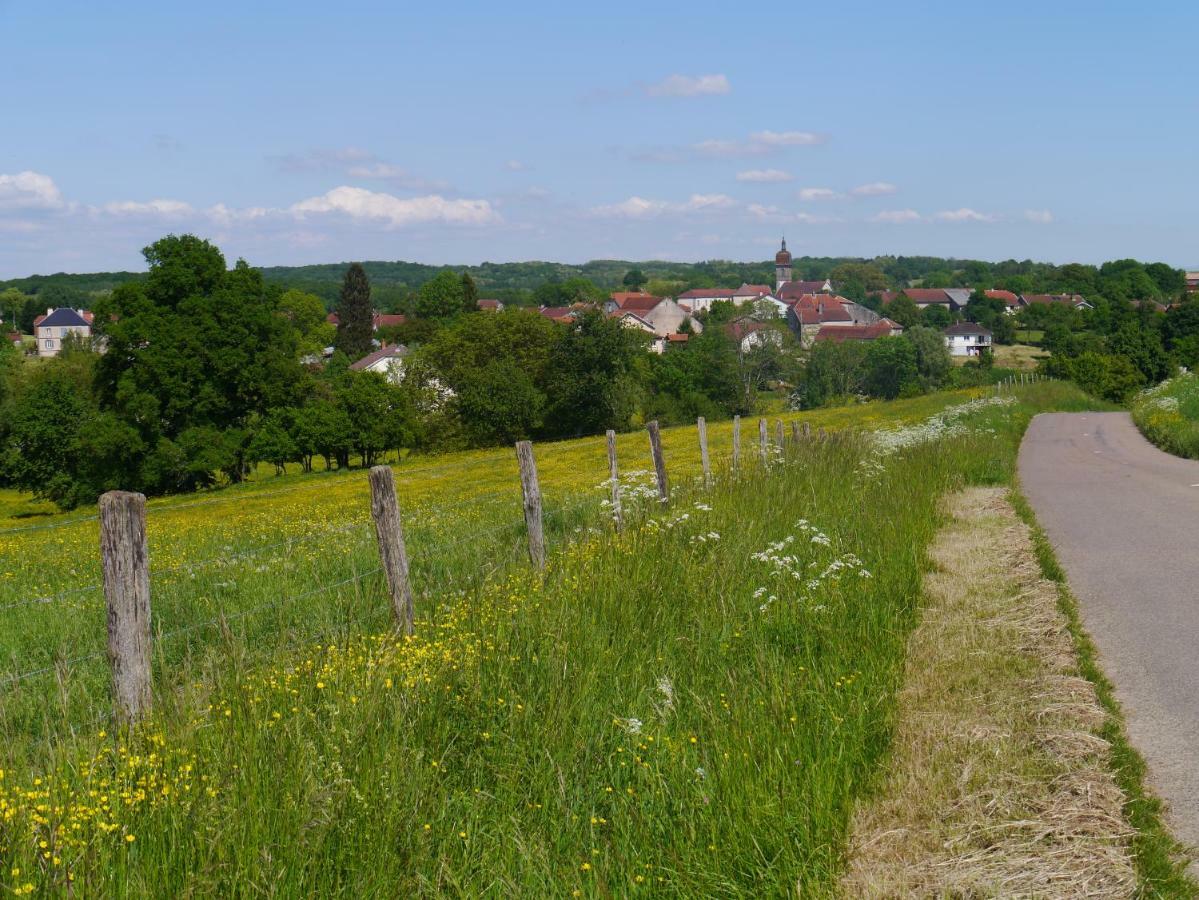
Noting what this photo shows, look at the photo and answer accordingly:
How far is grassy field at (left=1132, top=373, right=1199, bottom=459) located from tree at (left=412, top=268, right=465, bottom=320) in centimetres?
10448

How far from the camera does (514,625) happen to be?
20.9 feet

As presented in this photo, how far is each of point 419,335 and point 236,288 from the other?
67.2 metres

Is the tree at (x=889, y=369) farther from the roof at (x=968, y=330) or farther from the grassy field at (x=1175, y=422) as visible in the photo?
the grassy field at (x=1175, y=422)

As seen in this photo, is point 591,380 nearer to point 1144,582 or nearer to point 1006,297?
point 1144,582

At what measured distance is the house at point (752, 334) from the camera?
3765 inches

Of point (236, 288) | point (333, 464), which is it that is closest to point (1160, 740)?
point (236, 288)

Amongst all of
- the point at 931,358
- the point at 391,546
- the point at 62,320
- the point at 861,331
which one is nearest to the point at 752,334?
the point at 931,358

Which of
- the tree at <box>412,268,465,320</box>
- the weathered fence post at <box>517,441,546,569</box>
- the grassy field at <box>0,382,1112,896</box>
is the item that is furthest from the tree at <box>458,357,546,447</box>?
the tree at <box>412,268,465,320</box>

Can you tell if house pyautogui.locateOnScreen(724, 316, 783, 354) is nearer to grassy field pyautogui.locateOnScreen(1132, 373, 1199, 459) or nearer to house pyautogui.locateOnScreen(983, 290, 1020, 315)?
grassy field pyautogui.locateOnScreen(1132, 373, 1199, 459)

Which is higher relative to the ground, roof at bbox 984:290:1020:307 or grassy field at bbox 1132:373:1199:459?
roof at bbox 984:290:1020:307

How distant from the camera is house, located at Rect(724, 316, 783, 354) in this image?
95625mm

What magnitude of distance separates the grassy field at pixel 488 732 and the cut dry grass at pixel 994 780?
21cm

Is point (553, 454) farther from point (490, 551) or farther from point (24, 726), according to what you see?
point (24, 726)

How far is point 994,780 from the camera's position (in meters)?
5.07
